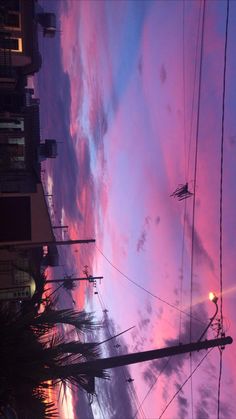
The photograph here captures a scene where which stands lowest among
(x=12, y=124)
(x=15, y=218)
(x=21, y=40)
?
(x=15, y=218)

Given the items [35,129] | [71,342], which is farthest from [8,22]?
[71,342]

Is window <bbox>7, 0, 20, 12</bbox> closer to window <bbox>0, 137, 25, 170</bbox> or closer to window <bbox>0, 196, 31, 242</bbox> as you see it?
window <bbox>0, 137, 25, 170</bbox>

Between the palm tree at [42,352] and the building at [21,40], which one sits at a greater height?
the building at [21,40]

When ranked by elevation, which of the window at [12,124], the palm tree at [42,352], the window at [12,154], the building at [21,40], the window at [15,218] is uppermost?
the building at [21,40]

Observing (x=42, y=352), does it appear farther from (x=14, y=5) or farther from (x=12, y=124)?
(x=14, y=5)

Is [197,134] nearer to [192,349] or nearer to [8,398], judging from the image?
[192,349]

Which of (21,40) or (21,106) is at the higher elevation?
(21,40)

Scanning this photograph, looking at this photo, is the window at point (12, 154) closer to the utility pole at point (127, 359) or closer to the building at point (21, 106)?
the building at point (21, 106)

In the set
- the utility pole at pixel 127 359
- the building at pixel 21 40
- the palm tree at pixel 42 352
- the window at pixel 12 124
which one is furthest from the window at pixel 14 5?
Result: the utility pole at pixel 127 359

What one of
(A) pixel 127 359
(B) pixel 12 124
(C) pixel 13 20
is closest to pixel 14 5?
(C) pixel 13 20

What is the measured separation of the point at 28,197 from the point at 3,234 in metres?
2.96

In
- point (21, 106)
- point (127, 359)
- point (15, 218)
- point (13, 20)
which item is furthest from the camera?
point (21, 106)

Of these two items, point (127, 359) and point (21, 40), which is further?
point (21, 40)

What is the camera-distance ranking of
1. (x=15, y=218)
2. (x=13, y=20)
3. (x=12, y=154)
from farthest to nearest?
1. (x=12, y=154)
2. (x=13, y=20)
3. (x=15, y=218)
